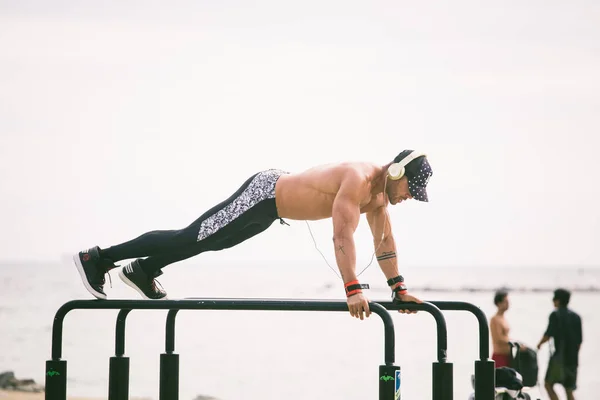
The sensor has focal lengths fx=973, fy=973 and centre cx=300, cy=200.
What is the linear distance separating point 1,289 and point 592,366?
4916cm

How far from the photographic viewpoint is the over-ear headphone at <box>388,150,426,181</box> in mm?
4551

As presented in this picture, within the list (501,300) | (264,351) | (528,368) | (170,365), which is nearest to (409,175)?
(170,365)

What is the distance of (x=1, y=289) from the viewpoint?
213ft

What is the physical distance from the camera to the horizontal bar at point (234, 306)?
4.01 m

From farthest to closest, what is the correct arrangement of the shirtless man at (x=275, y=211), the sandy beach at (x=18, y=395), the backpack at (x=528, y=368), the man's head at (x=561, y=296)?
1. the sandy beach at (x=18, y=395)
2. the man's head at (x=561, y=296)
3. the backpack at (x=528, y=368)
4. the shirtless man at (x=275, y=211)

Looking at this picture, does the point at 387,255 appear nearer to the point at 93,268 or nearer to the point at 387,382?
the point at 387,382

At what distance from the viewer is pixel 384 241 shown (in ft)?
16.6

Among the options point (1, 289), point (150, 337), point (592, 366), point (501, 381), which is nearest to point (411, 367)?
point (592, 366)

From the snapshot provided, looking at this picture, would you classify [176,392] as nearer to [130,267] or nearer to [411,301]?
[130,267]

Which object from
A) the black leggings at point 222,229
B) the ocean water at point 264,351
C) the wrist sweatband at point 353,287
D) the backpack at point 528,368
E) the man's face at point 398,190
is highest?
the man's face at point 398,190

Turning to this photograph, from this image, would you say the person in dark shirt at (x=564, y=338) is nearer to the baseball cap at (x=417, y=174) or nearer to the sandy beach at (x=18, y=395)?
the baseball cap at (x=417, y=174)

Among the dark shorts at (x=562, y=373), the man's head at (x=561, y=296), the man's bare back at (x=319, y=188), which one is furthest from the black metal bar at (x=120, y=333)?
the dark shorts at (x=562, y=373)

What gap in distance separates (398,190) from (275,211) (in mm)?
599

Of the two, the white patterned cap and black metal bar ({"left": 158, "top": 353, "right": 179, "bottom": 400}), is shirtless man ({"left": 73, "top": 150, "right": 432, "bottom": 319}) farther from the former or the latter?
black metal bar ({"left": 158, "top": 353, "right": 179, "bottom": 400})
